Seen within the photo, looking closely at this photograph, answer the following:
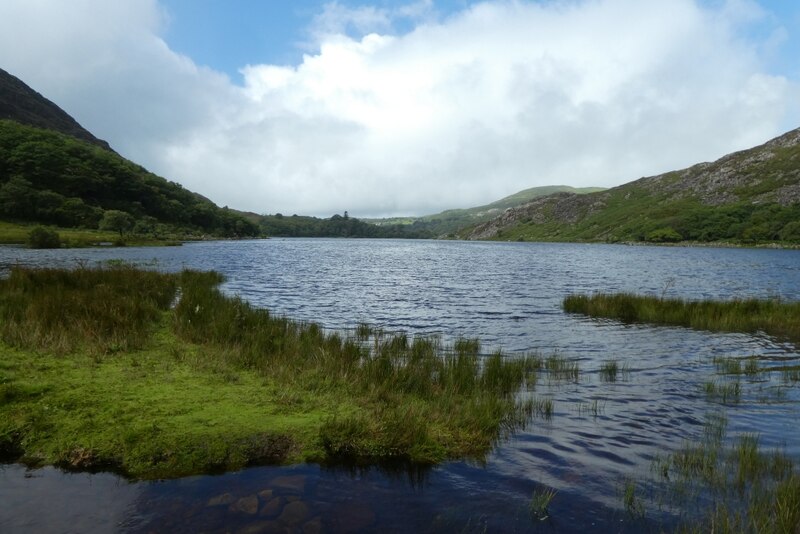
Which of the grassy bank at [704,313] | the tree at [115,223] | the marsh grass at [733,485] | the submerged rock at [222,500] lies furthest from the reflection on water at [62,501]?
the tree at [115,223]

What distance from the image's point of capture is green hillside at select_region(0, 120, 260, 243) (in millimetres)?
111312

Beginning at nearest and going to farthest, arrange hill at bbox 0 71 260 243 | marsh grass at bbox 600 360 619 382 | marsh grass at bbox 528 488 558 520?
Answer: marsh grass at bbox 528 488 558 520, marsh grass at bbox 600 360 619 382, hill at bbox 0 71 260 243

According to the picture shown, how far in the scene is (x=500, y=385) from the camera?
501 inches

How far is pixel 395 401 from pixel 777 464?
272 inches

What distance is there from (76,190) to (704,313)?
16996cm

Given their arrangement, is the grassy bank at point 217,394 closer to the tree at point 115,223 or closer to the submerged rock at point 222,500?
the submerged rock at point 222,500

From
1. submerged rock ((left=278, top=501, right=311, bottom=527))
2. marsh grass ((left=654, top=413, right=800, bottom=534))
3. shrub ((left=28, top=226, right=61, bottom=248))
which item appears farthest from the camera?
shrub ((left=28, top=226, right=61, bottom=248))

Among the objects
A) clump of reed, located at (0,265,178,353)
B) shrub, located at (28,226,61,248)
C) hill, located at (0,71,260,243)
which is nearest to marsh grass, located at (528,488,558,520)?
clump of reed, located at (0,265,178,353)

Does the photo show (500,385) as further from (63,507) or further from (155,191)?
(155,191)

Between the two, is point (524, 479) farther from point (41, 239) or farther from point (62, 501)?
point (41, 239)

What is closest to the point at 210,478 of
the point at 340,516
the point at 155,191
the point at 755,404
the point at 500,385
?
the point at 340,516

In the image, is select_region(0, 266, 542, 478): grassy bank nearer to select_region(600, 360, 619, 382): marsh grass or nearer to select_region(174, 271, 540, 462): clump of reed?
select_region(174, 271, 540, 462): clump of reed

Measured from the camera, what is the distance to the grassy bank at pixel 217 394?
7.76 meters

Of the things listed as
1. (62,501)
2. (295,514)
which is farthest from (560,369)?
(62,501)
